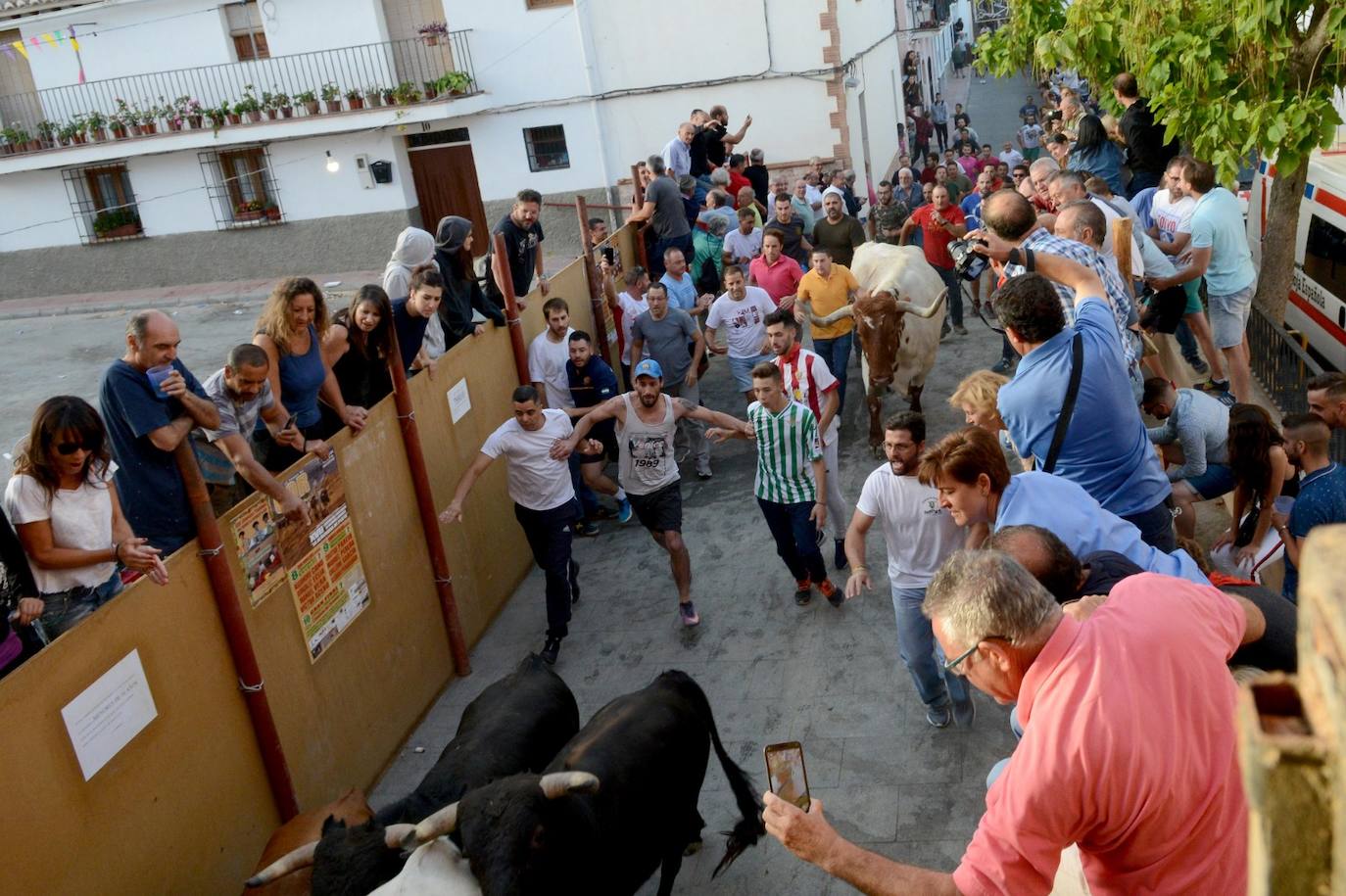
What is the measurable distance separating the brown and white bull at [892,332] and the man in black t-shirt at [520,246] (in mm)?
2683

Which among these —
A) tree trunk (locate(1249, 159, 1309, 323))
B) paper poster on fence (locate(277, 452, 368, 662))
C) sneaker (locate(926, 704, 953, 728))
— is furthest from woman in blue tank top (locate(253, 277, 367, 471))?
tree trunk (locate(1249, 159, 1309, 323))

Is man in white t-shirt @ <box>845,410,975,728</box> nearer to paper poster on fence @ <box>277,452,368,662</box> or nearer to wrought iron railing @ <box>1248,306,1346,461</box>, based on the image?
paper poster on fence @ <box>277,452,368,662</box>

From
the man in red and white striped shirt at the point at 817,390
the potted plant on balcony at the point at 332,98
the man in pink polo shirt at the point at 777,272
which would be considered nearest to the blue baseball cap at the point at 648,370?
the man in red and white striped shirt at the point at 817,390

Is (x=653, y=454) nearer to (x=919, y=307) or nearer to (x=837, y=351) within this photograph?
(x=837, y=351)

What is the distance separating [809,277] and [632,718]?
6.71 metres

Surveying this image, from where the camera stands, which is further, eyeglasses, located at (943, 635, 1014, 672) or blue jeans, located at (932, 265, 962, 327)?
blue jeans, located at (932, 265, 962, 327)

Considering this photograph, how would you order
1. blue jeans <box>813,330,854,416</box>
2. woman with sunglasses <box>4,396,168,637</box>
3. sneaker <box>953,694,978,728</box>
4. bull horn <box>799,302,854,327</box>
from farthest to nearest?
blue jeans <box>813,330,854,416</box>
bull horn <box>799,302,854,327</box>
sneaker <box>953,694,978,728</box>
woman with sunglasses <box>4,396,168,637</box>

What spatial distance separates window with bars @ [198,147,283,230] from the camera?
2705cm

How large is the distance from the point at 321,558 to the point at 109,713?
1.85m

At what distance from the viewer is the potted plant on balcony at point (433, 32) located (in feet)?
81.1

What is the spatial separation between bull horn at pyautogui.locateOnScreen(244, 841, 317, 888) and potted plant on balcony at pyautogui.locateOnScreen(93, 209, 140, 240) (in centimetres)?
2694

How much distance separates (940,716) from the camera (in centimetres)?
662

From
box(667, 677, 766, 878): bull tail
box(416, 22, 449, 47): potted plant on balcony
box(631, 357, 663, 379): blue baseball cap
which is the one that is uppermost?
box(416, 22, 449, 47): potted plant on balcony

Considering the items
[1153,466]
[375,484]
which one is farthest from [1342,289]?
[375,484]
